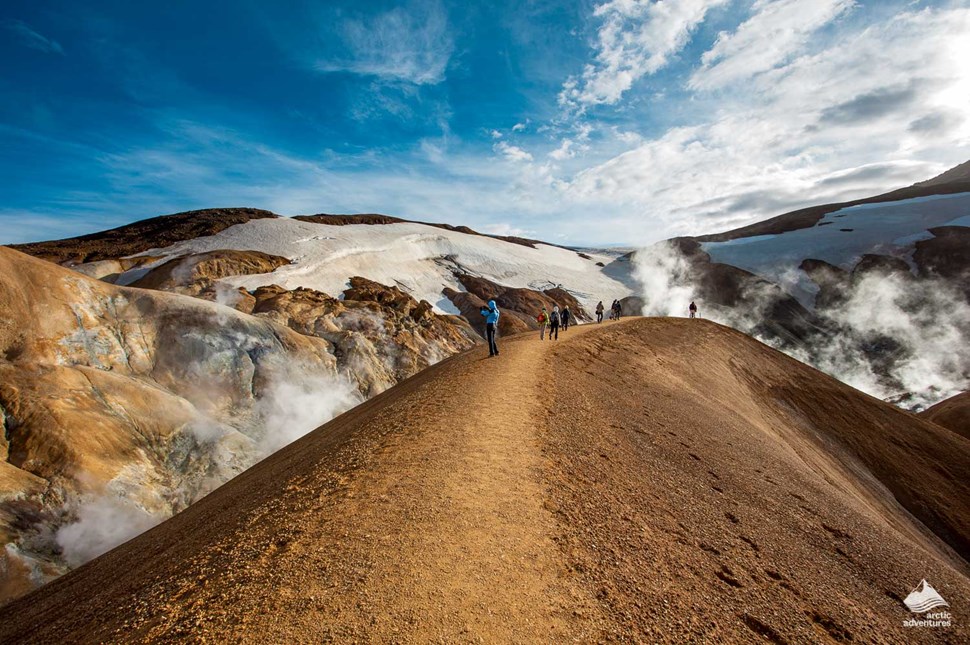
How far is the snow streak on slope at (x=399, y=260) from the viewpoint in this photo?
161 feet

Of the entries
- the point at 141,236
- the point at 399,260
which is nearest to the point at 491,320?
the point at 399,260

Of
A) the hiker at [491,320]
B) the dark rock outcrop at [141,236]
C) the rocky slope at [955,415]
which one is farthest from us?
the dark rock outcrop at [141,236]

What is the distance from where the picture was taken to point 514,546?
505 cm

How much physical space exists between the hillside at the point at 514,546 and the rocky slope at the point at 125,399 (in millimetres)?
7402

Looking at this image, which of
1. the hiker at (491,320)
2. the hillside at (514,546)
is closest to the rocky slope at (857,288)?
the hillside at (514,546)

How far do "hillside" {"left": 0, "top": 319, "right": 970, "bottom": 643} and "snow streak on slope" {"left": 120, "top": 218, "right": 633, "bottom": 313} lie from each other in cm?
3758

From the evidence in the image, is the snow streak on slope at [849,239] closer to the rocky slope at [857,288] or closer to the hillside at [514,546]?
the rocky slope at [857,288]

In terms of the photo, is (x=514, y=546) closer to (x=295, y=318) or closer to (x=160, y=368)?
(x=160, y=368)

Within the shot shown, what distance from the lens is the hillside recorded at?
13.4 feet

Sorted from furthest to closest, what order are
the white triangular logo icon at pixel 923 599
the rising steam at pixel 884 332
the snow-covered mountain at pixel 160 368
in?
the rising steam at pixel 884 332, the snow-covered mountain at pixel 160 368, the white triangular logo icon at pixel 923 599

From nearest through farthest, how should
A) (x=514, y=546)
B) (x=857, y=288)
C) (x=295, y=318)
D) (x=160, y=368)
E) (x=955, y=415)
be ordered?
1. (x=514, y=546)
2. (x=160, y=368)
3. (x=295, y=318)
4. (x=955, y=415)
5. (x=857, y=288)

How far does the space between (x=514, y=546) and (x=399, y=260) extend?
58870mm

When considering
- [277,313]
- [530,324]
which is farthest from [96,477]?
[530,324]

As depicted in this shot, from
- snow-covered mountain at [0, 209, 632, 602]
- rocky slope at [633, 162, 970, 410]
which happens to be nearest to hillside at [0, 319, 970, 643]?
snow-covered mountain at [0, 209, 632, 602]
